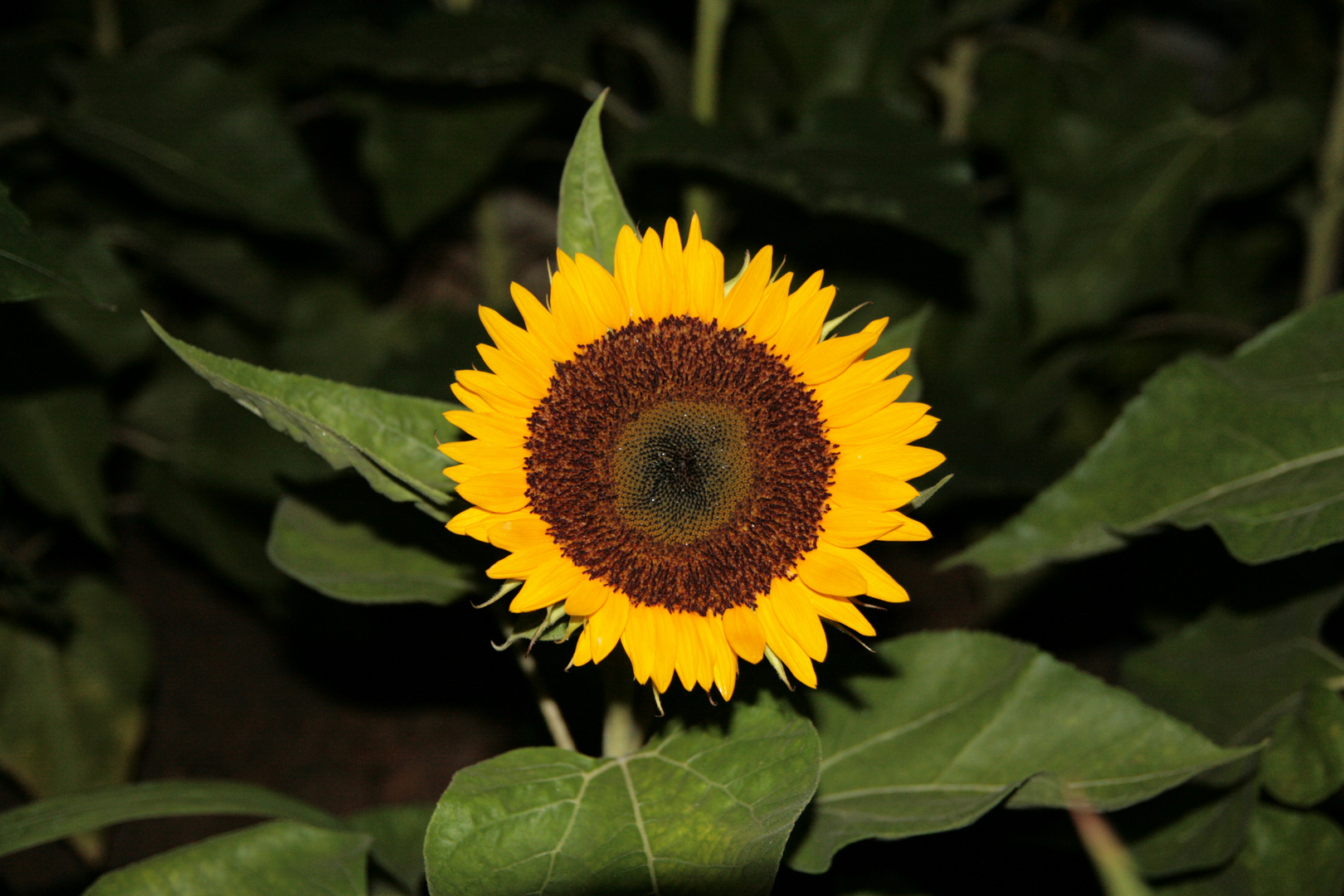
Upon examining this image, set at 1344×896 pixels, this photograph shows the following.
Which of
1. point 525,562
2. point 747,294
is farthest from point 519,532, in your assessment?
point 747,294

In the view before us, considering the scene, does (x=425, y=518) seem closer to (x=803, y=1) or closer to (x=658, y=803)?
(x=658, y=803)

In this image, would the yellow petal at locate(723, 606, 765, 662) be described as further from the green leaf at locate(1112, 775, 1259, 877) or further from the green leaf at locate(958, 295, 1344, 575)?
the green leaf at locate(1112, 775, 1259, 877)

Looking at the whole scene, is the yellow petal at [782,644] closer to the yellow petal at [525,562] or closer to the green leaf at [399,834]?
the yellow petal at [525,562]

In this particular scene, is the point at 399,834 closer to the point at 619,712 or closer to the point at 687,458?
the point at 619,712

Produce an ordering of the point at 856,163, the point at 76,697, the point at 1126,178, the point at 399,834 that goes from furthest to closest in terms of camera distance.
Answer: the point at 1126,178, the point at 76,697, the point at 856,163, the point at 399,834

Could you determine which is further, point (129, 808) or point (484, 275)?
point (484, 275)

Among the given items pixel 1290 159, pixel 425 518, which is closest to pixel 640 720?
pixel 425 518

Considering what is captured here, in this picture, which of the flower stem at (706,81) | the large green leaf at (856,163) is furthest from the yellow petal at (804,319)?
the flower stem at (706,81)
